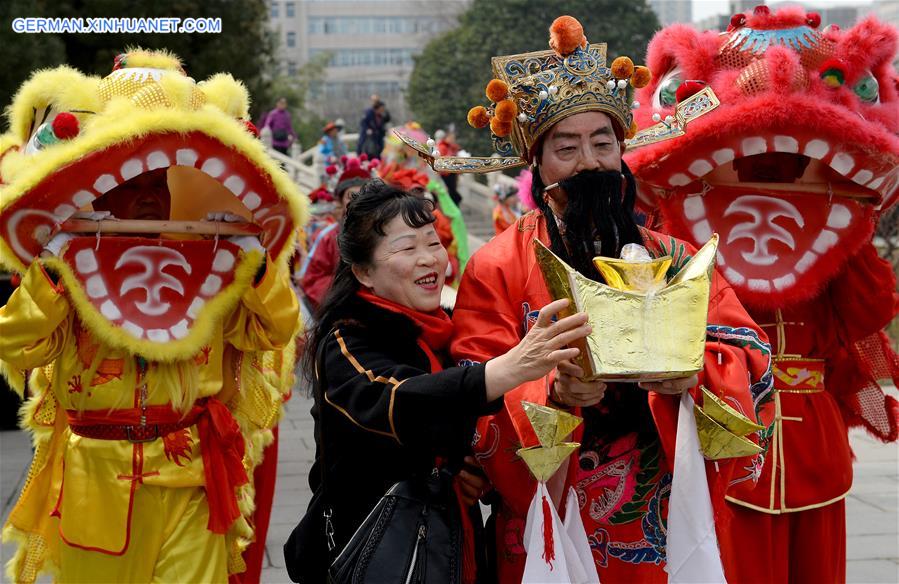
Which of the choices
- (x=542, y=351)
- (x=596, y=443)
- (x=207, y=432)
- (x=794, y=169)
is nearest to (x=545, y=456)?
(x=542, y=351)

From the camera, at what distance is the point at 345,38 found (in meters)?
75.1

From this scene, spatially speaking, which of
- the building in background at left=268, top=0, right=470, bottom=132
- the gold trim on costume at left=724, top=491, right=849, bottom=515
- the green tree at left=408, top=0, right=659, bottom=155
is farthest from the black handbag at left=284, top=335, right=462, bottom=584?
the building in background at left=268, top=0, right=470, bottom=132

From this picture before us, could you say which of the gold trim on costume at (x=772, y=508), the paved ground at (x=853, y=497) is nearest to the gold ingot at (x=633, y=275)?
the gold trim on costume at (x=772, y=508)

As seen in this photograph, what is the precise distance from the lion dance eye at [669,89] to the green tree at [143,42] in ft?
21.5

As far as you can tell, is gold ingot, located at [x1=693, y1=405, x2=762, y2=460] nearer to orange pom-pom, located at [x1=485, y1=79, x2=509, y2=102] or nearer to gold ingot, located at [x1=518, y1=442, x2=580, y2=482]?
gold ingot, located at [x1=518, y1=442, x2=580, y2=482]

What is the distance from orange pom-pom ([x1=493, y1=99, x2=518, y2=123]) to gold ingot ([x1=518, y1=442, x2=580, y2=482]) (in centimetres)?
87

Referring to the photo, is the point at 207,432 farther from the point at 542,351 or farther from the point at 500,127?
the point at 542,351

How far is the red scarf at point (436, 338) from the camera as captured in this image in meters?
2.76

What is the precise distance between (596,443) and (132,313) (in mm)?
1602

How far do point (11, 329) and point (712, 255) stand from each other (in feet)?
6.93

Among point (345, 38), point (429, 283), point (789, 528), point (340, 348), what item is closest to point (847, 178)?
point (789, 528)

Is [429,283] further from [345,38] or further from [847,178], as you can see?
[345,38]

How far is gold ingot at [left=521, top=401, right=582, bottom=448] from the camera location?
8.13ft

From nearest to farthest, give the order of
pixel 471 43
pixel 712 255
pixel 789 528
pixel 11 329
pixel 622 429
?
pixel 712 255
pixel 622 429
pixel 11 329
pixel 789 528
pixel 471 43
